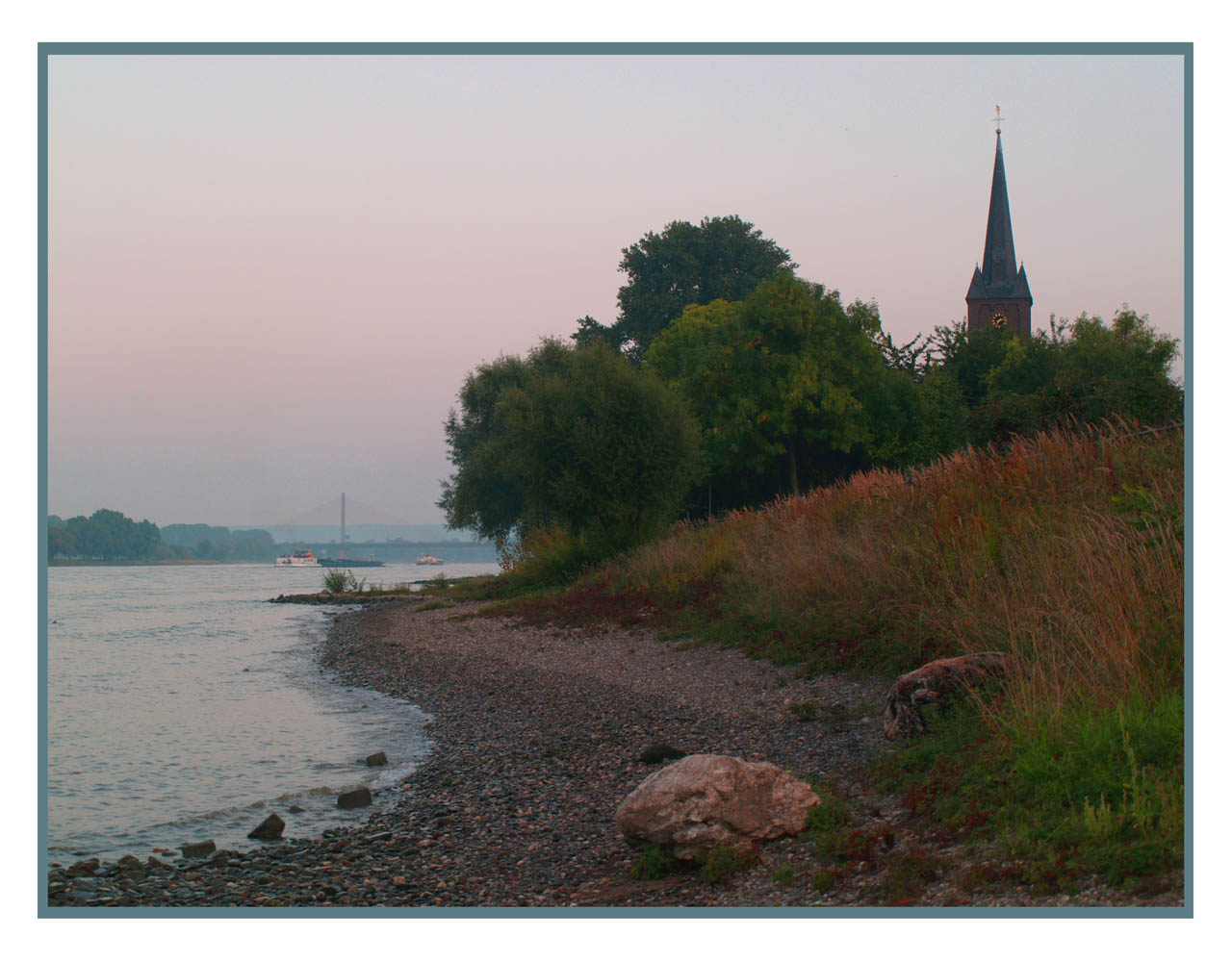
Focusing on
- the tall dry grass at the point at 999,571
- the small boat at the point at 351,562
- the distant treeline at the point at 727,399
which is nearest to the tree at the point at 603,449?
the distant treeline at the point at 727,399

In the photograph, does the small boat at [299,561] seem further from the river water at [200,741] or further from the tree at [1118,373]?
the river water at [200,741]

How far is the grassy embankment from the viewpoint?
5.06 m

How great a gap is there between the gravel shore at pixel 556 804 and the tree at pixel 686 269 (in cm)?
4357

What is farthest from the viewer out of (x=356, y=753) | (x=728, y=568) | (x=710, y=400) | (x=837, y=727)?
(x=710, y=400)

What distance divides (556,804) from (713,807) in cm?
241

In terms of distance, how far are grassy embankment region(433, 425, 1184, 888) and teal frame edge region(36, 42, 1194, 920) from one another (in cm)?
70

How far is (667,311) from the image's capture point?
5681 centimetres

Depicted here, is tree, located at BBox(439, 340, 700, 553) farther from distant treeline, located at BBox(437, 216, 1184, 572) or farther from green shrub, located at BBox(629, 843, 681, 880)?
green shrub, located at BBox(629, 843, 681, 880)

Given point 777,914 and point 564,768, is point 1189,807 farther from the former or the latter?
point 564,768

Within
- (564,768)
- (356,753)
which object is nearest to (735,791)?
(564,768)

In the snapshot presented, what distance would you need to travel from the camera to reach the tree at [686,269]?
56.3 metres

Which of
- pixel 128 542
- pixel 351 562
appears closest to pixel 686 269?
pixel 128 542

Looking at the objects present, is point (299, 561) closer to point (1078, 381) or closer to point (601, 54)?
point (1078, 381)

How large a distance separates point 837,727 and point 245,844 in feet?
17.0
